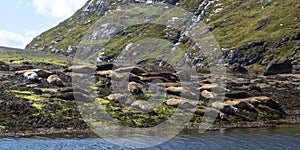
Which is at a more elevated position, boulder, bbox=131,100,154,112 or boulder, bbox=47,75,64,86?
boulder, bbox=47,75,64,86

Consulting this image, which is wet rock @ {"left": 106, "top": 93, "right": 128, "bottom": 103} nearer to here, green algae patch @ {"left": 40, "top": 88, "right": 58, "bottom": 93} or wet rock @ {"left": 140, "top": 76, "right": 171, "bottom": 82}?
green algae patch @ {"left": 40, "top": 88, "right": 58, "bottom": 93}

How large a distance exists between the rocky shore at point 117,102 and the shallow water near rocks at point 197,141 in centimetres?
460

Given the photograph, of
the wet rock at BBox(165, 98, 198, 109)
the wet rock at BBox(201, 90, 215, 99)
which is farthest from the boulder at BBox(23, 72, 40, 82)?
the wet rock at BBox(201, 90, 215, 99)

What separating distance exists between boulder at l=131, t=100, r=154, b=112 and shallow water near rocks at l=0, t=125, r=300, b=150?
865 cm

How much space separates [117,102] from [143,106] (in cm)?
511

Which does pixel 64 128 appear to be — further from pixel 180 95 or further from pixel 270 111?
pixel 270 111

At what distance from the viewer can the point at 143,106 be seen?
191ft

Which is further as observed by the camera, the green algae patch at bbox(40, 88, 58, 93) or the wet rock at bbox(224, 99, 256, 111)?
the wet rock at bbox(224, 99, 256, 111)

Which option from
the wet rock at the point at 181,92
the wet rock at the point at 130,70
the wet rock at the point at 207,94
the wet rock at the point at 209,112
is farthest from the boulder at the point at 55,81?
the wet rock at the point at 207,94

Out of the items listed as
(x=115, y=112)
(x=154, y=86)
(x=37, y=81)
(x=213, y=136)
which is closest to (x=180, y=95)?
(x=154, y=86)

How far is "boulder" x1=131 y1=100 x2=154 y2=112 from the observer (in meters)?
57.9

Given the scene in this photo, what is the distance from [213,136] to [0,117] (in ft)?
88.1

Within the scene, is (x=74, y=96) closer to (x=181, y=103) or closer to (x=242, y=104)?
(x=181, y=103)

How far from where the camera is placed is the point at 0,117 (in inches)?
1890
